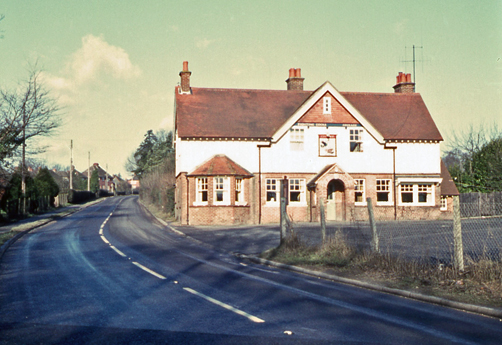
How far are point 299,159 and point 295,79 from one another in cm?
867

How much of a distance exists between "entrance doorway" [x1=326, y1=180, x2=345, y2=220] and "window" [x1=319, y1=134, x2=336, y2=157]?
6.42ft

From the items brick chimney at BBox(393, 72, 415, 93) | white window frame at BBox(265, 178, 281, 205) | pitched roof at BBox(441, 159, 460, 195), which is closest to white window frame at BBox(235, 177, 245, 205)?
white window frame at BBox(265, 178, 281, 205)

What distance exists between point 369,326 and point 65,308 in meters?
5.09

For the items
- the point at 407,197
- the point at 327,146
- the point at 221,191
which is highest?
the point at 327,146

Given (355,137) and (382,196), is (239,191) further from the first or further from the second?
(382,196)

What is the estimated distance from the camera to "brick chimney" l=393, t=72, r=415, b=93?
40.1 m

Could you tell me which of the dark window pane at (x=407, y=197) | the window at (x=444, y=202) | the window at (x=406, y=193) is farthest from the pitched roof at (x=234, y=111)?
the window at (x=444, y=202)

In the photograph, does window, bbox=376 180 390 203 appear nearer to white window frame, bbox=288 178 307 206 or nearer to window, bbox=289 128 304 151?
white window frame, bbox=288 178 307 206

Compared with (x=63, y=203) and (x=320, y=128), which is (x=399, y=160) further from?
(x=63, y=203)

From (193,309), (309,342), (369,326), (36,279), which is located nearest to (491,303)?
(369,326)

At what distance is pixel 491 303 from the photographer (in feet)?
28.1

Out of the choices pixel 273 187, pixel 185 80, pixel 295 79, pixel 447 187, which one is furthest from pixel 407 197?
pixel 185 80

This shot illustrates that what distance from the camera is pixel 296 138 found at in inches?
1332

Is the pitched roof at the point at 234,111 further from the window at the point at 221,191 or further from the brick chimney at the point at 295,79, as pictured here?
the window at the point at 221,191
